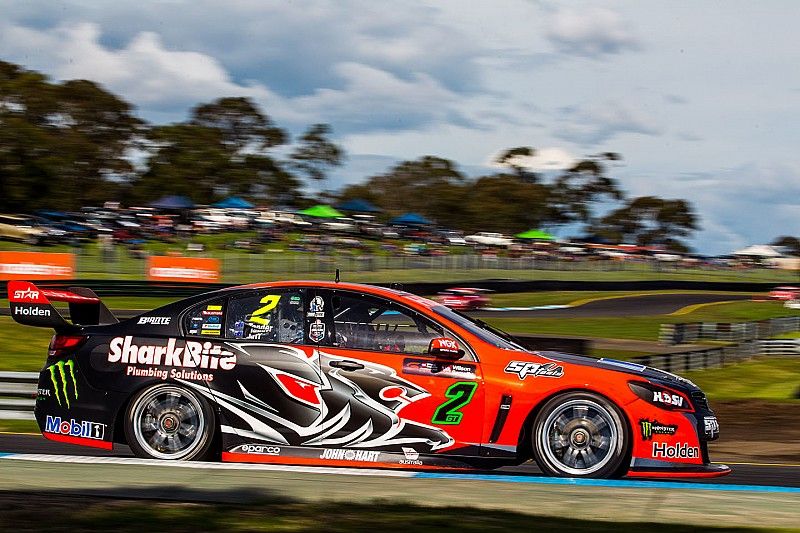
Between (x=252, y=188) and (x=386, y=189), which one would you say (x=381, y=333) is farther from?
(x=386, y=189)

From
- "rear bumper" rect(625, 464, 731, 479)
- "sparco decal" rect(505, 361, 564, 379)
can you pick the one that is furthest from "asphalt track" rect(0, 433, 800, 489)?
"sparco decal" rect(505, 361, 564, 379)

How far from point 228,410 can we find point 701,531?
370 cm

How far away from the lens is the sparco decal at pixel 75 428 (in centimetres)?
771

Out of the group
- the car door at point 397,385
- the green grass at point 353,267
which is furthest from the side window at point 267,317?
the green grass at point 353,267

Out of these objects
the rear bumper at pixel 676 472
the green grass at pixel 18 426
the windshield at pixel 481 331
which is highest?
the windshield at pixel 481 331

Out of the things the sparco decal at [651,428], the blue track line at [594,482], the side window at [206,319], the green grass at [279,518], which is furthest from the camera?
the side window at [206,319]

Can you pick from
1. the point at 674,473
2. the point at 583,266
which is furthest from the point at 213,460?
the point at 583,266

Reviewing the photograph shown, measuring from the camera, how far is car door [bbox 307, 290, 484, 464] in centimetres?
738

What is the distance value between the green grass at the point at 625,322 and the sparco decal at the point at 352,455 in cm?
2179

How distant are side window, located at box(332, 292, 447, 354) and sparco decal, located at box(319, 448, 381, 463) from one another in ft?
2.42

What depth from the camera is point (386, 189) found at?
116m

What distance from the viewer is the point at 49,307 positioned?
7.86 meters

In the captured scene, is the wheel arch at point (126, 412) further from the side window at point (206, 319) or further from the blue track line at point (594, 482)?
the blue track line at point (594, 482)

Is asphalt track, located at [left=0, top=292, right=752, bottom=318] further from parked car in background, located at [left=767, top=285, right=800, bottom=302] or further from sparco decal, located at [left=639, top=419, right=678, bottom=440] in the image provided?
sparco decal, located at [left=639, top=419, right=678, bottom=440]
